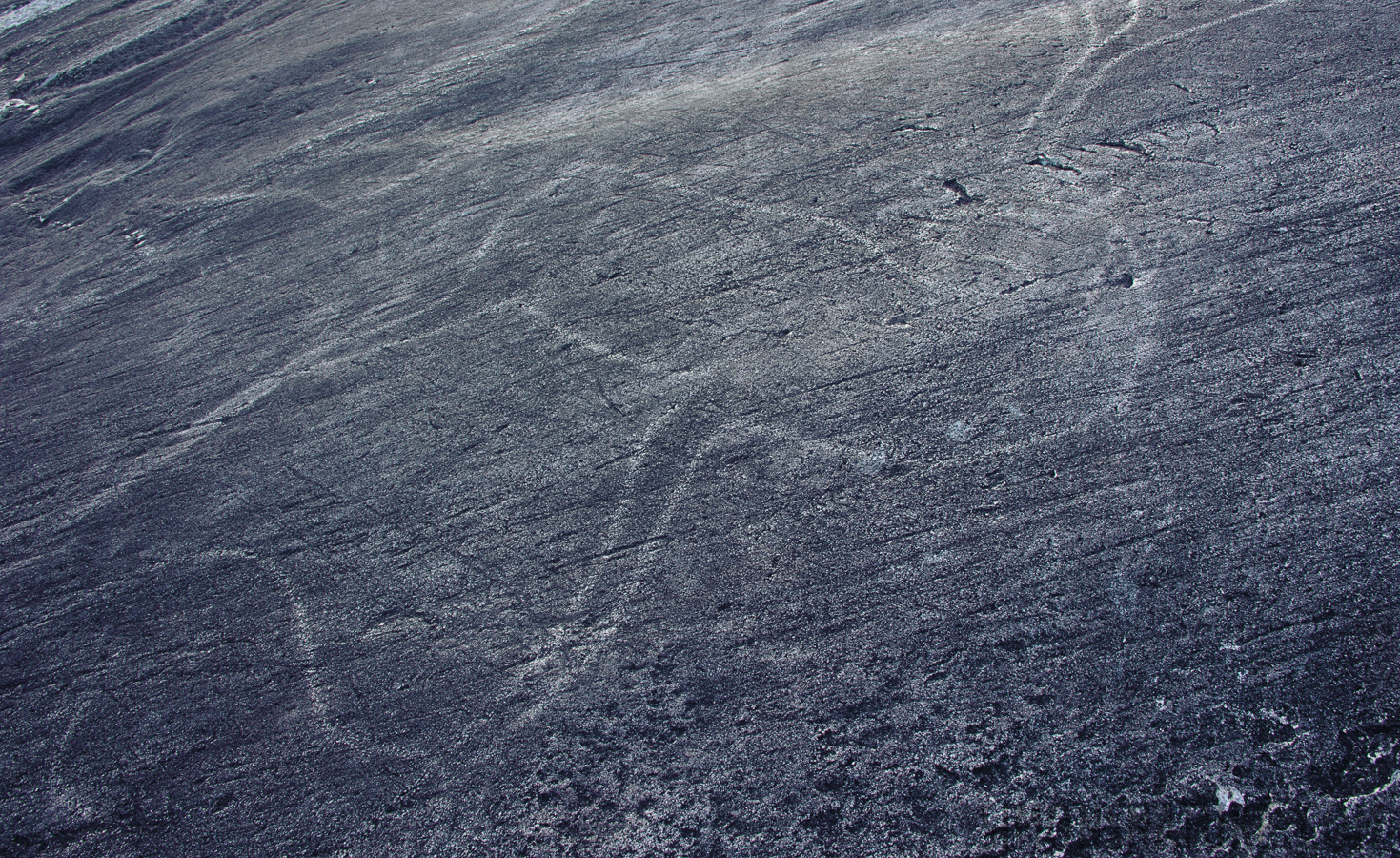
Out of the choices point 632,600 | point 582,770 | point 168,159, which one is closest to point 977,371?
point 632,600

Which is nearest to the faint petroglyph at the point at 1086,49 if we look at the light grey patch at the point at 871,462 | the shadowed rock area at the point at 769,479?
the shadowed rock area at the point at 769,479

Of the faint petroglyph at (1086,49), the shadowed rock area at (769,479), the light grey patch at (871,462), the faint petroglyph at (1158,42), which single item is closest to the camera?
the shadowed rock area at (769,479)

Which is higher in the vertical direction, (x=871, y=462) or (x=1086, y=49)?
(x=1086, y=49)

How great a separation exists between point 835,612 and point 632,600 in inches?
26.5

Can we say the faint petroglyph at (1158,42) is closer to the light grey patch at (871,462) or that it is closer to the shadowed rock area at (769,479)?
the shadowed rock area at (769,479)

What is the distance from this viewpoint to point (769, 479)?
2918 mm

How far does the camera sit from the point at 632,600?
8.64 ft

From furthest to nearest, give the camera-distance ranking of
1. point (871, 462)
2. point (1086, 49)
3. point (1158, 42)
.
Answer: point (1086, 49) → point (1158, 42) → point (871, 462)

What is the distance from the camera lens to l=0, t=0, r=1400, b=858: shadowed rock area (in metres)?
2.12

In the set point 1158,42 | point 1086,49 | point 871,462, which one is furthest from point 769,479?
point 1158,42

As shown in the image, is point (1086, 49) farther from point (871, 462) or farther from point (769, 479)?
point (769, 479)

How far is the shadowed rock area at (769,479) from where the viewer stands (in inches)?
83.3

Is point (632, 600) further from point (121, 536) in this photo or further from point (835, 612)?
point (121, 536)

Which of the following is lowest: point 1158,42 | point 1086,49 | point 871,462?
point 871,462
